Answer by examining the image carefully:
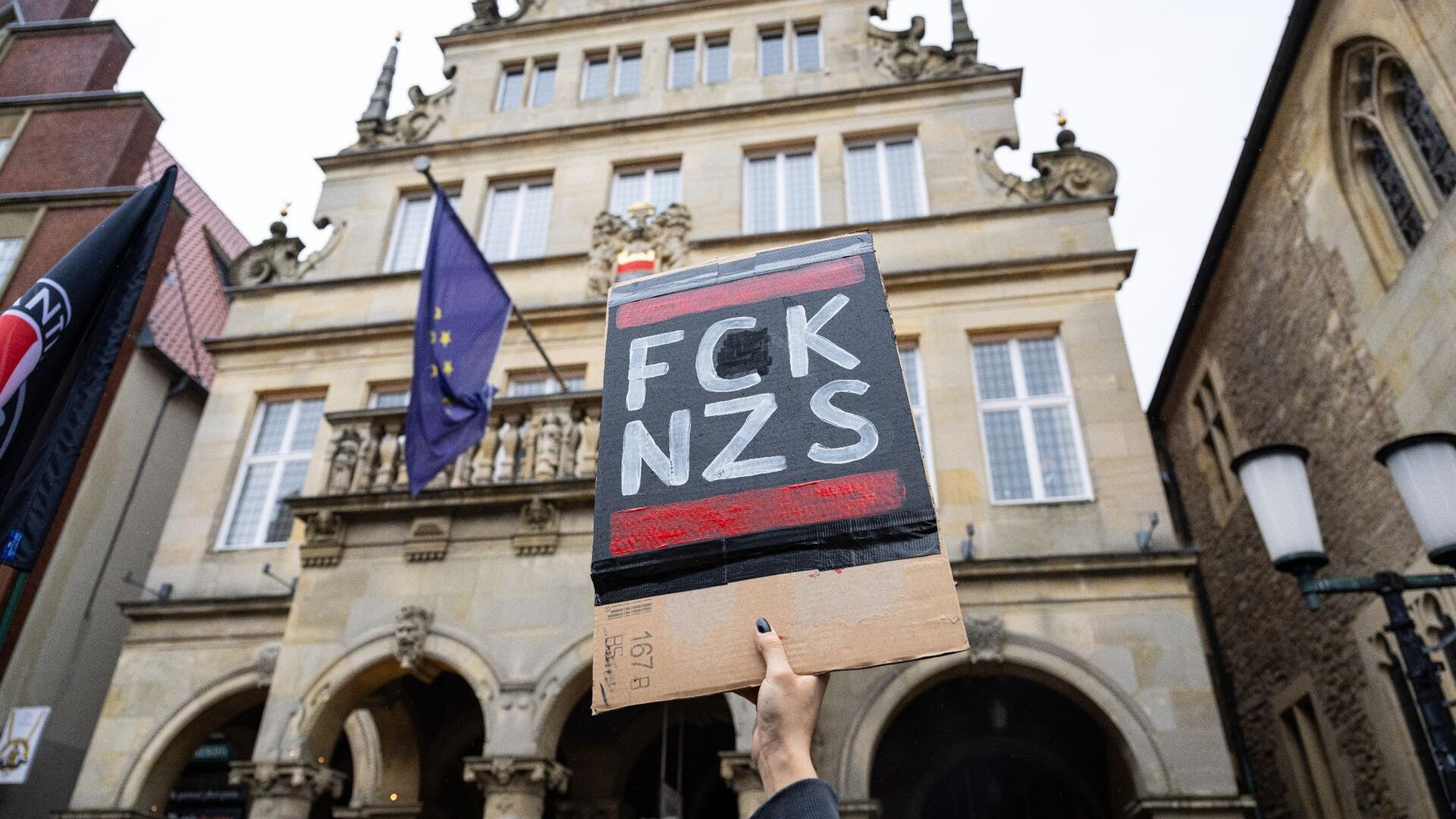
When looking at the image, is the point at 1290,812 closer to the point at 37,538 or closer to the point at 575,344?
the point at 575,344

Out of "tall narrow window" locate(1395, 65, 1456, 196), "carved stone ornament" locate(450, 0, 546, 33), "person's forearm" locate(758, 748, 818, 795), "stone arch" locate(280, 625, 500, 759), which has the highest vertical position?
"carved stone ornament" locate(450, 0, 546, 33)

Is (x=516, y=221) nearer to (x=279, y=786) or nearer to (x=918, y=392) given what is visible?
(x=918, y=392)

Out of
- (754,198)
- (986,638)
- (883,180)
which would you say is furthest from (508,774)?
(883,180)

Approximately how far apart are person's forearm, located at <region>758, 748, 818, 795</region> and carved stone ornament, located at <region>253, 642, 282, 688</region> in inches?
472

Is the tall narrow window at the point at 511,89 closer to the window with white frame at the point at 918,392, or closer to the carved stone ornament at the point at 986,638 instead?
the window with white frame at the point at 918,392

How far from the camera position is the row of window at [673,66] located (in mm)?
17312

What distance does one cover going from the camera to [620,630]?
3338mm

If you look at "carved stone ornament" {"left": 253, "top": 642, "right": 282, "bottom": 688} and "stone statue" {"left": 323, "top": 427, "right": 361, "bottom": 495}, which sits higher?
"stone statue" {"left": 323, "top": 427, "right": 361, "bottom": 495}

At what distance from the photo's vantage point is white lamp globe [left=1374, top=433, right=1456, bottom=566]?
17.5 feet

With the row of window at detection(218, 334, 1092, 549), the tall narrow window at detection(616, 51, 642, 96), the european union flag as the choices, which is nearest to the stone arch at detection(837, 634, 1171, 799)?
the row of window at detection(218, 334, 1092, 549)

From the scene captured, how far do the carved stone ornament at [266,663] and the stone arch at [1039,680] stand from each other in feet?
24.4

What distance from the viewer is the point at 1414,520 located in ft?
18.4

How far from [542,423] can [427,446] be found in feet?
4.63

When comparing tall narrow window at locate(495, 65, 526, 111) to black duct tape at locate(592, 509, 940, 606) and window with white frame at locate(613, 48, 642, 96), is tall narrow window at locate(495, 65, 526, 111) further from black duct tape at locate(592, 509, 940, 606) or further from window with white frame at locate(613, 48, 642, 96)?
black duct tape at locate(592, 509, 940, 606)
